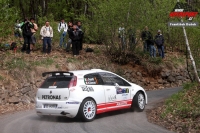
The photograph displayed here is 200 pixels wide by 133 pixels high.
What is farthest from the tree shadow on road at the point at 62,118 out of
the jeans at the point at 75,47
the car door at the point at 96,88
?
the jeans at the point at 75,47

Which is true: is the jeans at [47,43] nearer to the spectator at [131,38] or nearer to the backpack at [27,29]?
the backpack at [27,29]

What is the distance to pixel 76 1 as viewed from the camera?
1337 inches

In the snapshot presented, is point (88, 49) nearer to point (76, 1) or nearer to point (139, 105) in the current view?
point (139, 105)

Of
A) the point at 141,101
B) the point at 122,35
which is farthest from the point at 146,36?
the point at 141,101

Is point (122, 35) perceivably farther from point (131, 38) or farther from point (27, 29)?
point (27, 29)

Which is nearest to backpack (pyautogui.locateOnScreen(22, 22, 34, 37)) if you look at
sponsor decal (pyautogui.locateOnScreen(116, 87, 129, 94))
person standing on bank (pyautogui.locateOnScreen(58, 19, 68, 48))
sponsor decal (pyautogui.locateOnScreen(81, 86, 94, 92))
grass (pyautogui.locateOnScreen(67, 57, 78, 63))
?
grass (pyautogui.locateOnScreen(67, 57, 78, 63))

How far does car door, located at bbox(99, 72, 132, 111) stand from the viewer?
12.4 m

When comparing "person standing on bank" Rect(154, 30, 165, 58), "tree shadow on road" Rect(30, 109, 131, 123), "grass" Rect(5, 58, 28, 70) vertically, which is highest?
"person standing on bank" Rect(154, 30, 165, 58)

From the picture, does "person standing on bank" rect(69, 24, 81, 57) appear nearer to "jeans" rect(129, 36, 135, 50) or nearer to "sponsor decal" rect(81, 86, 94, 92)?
"jeans" rect(129, 36, 135, 50)

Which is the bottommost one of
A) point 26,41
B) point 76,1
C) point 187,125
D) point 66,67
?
point 187,125

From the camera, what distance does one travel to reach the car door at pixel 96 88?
1170cm

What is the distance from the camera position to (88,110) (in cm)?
1140

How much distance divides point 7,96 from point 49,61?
3.77 meters

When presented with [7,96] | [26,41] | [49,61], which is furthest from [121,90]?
[26,41]
